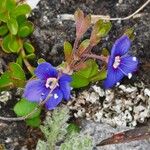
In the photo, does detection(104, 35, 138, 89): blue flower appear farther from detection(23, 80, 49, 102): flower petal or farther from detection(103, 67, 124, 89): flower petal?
detection(23, 80, 49, 102): flower petal

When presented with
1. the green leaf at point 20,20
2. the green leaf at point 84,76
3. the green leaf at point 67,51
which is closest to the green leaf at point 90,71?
the green leaf at point 84,76

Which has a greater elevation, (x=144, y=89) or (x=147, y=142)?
(x=144, y=89)

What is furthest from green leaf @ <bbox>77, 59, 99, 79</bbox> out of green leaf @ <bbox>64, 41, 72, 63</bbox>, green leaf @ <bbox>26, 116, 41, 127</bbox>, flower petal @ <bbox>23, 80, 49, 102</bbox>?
green leaf @ <bbox>26, 116, 41, 127</bbox>

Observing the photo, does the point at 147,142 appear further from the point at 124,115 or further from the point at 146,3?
the point at 146,3

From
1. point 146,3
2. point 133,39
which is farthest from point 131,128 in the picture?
point 146,3

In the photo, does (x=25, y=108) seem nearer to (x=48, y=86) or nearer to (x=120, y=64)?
(x=48, y=86)

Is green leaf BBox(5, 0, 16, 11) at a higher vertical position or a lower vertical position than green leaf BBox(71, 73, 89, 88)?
higher
